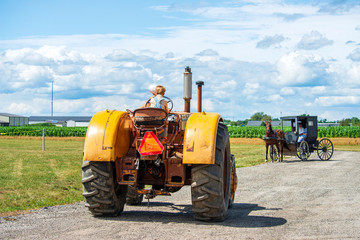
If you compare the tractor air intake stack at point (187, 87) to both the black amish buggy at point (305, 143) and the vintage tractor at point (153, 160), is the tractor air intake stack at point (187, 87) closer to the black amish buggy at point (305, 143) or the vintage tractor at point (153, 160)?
the vintage tractor at point (153, 160)

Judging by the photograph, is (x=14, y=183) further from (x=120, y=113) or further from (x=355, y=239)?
(x=355, y=239)

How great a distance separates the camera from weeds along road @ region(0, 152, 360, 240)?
6801 mm

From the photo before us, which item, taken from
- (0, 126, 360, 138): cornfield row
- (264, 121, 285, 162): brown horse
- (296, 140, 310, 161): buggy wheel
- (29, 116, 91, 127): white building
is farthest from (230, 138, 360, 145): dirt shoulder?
(29, 116, 91, 127): white building

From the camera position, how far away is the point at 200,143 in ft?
24.3

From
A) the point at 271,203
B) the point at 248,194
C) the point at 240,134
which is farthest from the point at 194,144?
the point at 240,134

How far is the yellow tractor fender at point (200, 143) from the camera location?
288 inches

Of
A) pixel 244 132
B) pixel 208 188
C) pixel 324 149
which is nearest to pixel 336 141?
pixel 244 132

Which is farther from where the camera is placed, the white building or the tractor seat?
the white building

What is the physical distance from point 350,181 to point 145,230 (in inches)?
409

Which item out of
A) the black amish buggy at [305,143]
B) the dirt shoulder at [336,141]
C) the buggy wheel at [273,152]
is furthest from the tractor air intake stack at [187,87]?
the dirt shoulder at [336,141]

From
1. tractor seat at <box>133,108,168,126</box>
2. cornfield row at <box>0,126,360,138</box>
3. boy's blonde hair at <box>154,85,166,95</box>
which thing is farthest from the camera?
cornfield row at <box>0,126,360,138</box>

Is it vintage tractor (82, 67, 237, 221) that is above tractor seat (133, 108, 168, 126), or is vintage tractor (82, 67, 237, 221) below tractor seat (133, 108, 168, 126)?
below

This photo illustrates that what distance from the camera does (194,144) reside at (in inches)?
292

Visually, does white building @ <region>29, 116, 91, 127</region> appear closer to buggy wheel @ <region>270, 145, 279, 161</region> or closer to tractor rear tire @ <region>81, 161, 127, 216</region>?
buggy wheel @ <region>270, 145, 279, 161</region>
